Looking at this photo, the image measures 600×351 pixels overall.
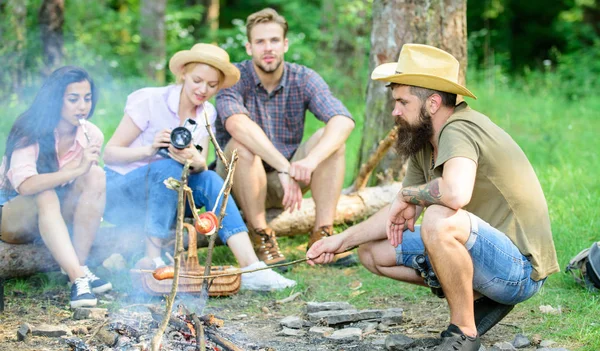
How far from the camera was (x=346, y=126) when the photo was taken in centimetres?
514

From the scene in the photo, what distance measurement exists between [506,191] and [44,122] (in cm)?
261

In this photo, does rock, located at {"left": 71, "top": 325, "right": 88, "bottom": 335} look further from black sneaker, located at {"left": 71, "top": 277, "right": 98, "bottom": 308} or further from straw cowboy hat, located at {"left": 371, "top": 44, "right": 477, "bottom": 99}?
straw cowboy hat, located at {"left": 371, "top": 44, "right": 477, "bottom": 99}

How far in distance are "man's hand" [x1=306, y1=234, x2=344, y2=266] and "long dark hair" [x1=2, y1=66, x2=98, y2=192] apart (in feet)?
5.53

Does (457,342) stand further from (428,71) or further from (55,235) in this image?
(55,235)

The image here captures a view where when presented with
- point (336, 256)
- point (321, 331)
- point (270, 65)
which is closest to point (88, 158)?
point (270, 65)

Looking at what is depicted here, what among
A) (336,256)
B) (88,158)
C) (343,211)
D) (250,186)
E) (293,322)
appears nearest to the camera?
(293,322)

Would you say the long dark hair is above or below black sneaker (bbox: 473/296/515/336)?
above

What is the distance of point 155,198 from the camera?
15.0ft

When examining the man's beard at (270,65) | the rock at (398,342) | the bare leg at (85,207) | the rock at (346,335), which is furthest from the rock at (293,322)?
the man's beard at (270,65)

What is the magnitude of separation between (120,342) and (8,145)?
5.07ft

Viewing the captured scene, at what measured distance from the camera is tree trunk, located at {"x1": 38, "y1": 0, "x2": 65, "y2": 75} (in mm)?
9383

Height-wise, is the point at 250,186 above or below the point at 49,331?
above

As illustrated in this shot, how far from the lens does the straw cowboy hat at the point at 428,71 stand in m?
3.39

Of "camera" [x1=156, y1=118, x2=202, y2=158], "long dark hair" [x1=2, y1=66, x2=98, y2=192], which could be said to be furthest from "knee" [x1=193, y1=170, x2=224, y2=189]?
"long dark hair" [x1=2, y1=66, x2=98, y2=192]
